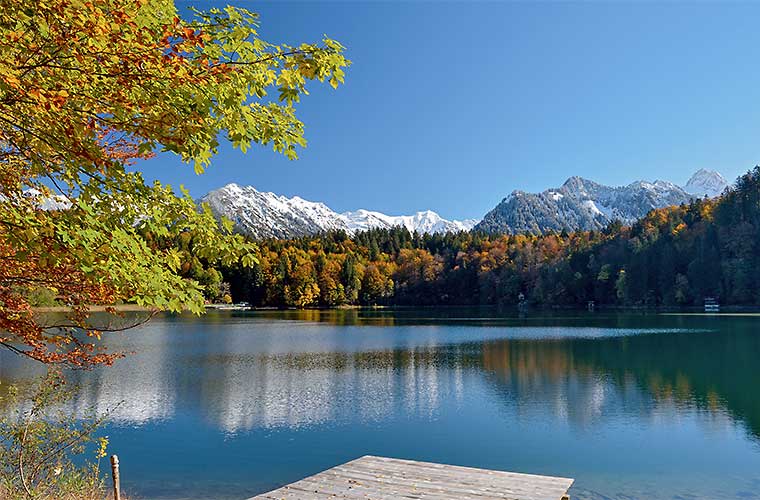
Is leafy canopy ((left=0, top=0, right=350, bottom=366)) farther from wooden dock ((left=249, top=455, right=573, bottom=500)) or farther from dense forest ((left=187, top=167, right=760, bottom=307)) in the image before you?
dense forest ((left=187, top=167, right=760, bottom=307))

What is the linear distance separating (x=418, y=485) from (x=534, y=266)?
108 meters

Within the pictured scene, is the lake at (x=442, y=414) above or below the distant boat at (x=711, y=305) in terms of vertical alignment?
below

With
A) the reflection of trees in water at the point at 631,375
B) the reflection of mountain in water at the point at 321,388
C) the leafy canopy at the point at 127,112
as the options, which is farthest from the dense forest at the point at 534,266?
the leafy canopy at the point at 127,112

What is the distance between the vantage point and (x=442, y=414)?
67.2ft

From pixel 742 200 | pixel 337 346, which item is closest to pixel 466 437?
pixel 337 346

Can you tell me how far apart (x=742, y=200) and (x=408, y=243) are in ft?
261

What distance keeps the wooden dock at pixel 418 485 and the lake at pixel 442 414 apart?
12.1ft

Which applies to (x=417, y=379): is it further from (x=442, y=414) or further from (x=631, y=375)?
(x=631, y=375)

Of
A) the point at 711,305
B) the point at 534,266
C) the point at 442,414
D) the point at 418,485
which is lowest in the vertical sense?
the point at 442,414

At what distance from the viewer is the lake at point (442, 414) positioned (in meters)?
14.4

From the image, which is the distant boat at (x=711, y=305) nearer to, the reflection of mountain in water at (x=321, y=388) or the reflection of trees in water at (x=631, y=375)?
the reflection of trees in water at (x=631, y=375)

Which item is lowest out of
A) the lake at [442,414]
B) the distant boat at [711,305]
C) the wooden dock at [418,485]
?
the lake at [442,414]

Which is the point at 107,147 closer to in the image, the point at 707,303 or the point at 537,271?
the point at 707,303

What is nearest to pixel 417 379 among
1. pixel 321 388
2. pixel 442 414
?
pixel 321 388
